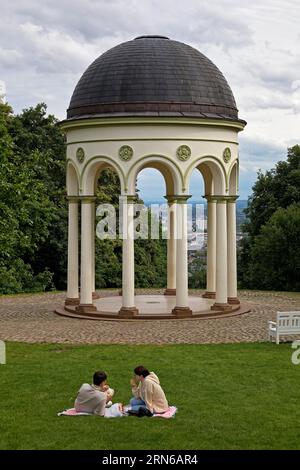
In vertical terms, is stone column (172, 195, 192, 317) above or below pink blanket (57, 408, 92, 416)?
above

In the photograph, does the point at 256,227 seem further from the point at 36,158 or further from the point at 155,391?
the point at 155,391

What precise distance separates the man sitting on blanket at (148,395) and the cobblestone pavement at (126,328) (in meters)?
8.12

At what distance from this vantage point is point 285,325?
2192 centimetres

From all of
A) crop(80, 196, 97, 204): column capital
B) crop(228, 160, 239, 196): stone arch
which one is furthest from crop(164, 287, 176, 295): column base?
crop(80, 196, 97, 204): column capital

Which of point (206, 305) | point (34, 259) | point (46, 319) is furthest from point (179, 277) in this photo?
point (34, 259)

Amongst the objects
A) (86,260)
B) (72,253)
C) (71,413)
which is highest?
(72,253)

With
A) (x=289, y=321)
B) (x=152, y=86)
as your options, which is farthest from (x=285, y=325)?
(x=152, y=86)

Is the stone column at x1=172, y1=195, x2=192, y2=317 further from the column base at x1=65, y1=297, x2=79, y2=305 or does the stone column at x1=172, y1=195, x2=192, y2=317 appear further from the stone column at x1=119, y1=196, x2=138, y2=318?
the column base at x1=65, y1=297, x2=79, y2=305

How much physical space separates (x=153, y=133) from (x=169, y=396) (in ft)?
43.0

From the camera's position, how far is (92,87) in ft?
89.5

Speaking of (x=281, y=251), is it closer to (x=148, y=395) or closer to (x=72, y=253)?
Result: (x=72, y=253)

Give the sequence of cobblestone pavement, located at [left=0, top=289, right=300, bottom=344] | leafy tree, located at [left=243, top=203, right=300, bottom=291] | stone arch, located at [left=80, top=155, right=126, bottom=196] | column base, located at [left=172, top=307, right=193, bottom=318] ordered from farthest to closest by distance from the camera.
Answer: leafy tree, located at [left=243, top=203, right=300, bottom=291]
stone arch, located at [left=80, top=155, right=126, bottom=196]
column base, located at [left=172, top=307, right=193, bottom=318]
cobblestone pavement, located at [left=0, top=289, right=300, bottom=344]

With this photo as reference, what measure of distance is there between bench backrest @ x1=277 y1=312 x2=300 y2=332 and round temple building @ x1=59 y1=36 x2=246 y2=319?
18.3 feet

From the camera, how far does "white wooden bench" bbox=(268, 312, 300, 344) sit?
2175 cm
